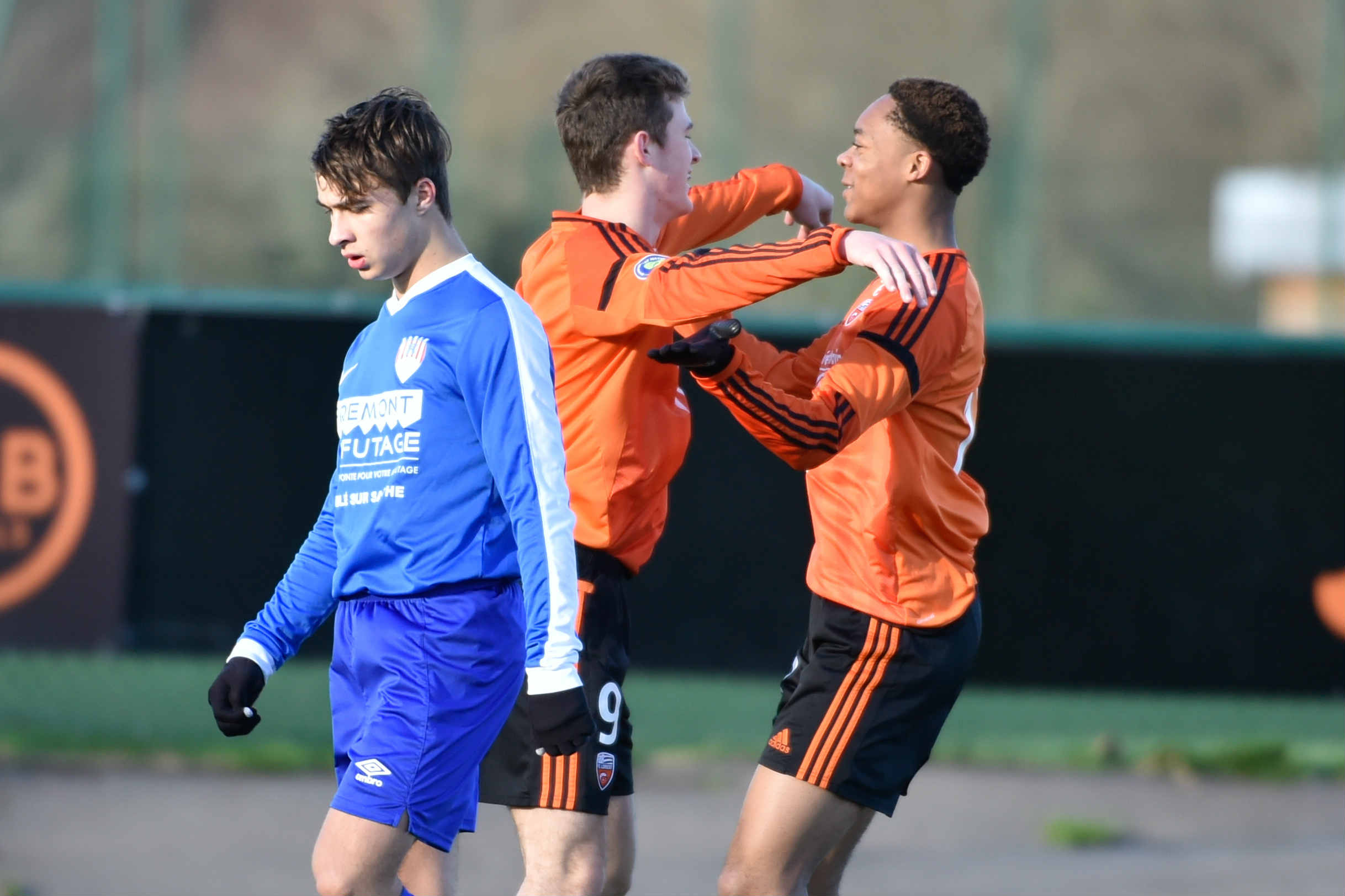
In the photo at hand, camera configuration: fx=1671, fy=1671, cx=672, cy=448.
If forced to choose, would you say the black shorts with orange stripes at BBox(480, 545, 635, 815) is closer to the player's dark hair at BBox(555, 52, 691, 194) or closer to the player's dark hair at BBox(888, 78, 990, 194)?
the player's dark hair at BBox(555, 52, 691, 194)

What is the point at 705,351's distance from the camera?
3.24m

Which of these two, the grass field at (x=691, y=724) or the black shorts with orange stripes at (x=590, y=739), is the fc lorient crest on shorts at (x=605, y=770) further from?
the grass field at (x=691, y=724)

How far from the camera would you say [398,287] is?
345 cm

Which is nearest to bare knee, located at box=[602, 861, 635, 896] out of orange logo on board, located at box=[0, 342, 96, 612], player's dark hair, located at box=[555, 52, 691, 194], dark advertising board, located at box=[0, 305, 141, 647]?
A: player's dark hair, located at box=[555, 52, 691, 194]

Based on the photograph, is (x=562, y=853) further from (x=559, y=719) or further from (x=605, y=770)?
(x=559, y=719)

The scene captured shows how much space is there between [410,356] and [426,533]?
13.9 inches

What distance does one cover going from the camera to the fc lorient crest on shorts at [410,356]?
3.29 meters

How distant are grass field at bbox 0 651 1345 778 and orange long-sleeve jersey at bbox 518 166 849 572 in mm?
3616

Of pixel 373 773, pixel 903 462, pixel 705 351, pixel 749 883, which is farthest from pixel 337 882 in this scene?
pixel 903 462

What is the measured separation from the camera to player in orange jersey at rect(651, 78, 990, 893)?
145 inches

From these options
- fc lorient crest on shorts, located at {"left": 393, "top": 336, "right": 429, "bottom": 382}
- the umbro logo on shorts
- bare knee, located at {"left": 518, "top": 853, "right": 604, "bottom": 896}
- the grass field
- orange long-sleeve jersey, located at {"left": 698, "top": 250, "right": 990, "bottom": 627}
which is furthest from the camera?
the grass field

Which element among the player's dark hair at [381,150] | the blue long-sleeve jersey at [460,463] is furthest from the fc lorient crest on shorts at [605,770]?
the player's dark hair at [381,150]

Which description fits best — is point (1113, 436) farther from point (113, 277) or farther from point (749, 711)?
point (113, 277)

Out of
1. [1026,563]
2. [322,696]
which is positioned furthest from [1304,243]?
[322,696]
